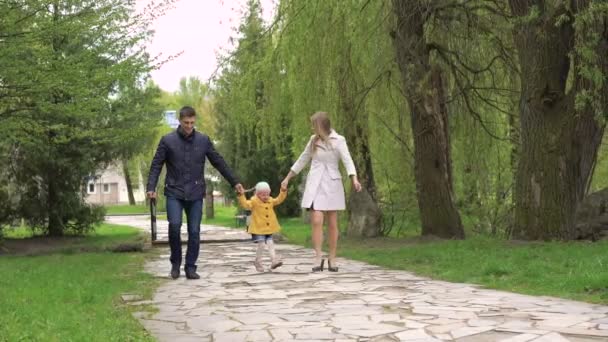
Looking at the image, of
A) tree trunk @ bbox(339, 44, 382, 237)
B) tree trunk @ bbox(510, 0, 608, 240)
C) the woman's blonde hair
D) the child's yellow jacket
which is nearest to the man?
the child's yellow jacket

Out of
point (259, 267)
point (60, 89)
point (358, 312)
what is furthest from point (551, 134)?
point (60, 89)

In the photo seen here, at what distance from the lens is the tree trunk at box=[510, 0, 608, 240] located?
1101 cm

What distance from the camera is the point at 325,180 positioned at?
8.66 metres

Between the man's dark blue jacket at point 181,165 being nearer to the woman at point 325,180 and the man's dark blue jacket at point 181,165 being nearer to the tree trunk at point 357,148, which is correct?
the woman at point 325,180

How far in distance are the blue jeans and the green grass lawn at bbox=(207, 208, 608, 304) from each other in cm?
251

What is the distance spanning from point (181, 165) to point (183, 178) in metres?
0.15

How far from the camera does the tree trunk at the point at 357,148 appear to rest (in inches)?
548

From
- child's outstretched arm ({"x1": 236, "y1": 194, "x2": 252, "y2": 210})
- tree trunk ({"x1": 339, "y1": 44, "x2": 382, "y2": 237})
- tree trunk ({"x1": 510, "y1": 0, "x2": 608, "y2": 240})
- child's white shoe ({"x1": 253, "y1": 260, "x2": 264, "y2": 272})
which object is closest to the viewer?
child's outstretched arm ({"x1": 236, "y1": 194, "x2": 252, "y2": 210})

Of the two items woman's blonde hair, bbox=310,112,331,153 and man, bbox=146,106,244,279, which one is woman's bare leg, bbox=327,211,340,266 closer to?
woman's blonde hair, bbox=310,112,331,153

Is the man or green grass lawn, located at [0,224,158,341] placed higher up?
the man

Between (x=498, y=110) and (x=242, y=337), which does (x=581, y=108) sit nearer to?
(x=498, y=110)

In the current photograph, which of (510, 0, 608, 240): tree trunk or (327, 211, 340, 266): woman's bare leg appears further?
(510, 0, 608, 240): tree trunk

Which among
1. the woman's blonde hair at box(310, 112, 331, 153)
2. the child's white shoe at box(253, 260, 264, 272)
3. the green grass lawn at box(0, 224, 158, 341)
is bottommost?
the green grass lawn at box(0, 224, 158, 341)

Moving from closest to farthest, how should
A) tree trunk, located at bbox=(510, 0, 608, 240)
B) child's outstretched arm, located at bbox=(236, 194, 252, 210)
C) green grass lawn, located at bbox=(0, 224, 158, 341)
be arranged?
green grass lawn, located at bbox=(0, 224, 158, 341) < child's outstretched arm, located at bbox=(236, 194, 252, 210) < tree trunk, located at bbox=(510, 0, 608, 240)
